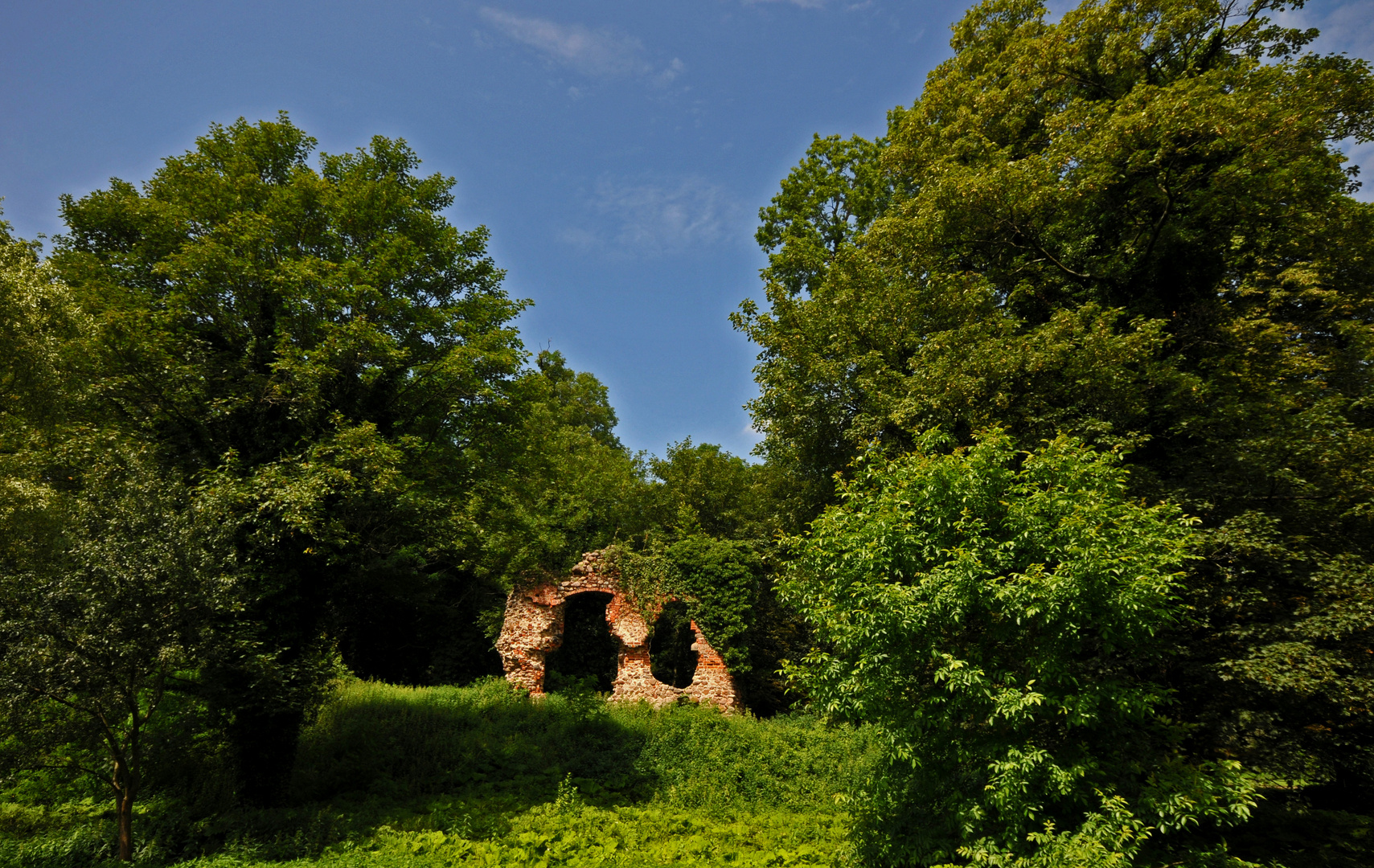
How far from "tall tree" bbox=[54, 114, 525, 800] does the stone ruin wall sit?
19.2ft

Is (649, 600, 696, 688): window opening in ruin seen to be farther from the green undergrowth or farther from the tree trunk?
the tree trunk

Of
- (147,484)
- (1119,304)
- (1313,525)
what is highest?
(1119,304)

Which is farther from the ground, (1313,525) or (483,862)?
(1313,525)

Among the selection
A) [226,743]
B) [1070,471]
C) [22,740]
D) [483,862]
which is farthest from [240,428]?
[1070,471]

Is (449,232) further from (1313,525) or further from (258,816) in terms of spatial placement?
(1313,525)

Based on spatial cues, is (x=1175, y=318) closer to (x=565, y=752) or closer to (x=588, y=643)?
(x=565, y=752)

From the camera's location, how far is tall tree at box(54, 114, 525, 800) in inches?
350

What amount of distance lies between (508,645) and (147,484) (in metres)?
11.0

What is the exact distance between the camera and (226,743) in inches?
407

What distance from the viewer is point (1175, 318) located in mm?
10984

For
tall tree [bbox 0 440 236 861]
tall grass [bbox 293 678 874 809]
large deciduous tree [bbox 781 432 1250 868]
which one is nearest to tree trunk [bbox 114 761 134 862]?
tall tree [bbox 0 440 236 861]

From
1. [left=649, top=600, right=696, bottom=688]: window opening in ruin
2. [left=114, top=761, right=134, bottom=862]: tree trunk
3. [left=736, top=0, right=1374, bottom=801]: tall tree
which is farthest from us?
[left=649, top=600, right=696, bottom=688]: window opening in ruin

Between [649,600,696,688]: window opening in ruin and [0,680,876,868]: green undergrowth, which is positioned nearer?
[0,680,876,868]: green undergrowth

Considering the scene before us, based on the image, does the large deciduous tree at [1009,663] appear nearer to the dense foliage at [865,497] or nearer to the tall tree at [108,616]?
the dense foliage at [865,497]
